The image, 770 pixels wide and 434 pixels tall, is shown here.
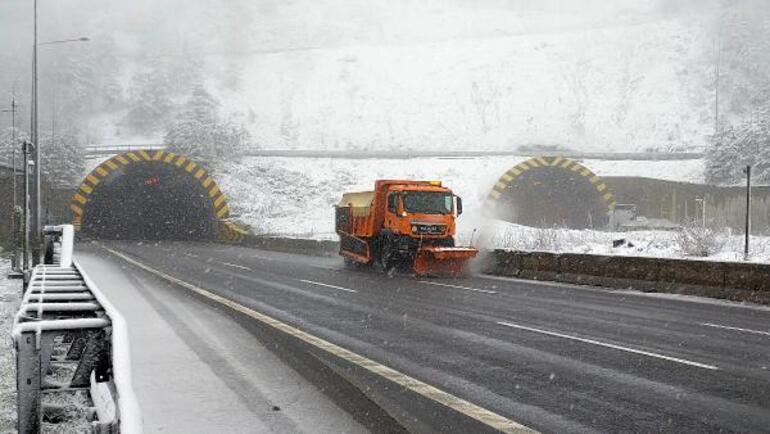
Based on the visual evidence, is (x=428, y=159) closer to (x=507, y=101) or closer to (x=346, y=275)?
(x=507, y=101)

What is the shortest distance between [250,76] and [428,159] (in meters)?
74.9

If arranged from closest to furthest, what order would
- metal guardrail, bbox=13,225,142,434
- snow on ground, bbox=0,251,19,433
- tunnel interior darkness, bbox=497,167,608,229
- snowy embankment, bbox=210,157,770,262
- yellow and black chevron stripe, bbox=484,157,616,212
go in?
metal guardrail, bbox=13,225,142,434 → snow on ground, bbox=0,251,19,433 → yellow and black chevron stripe, bbox=484,157,616,212 → tunnel interior darkness, bbox=497,167,608,229 → snowy embankment, bbox=210,157,770,262

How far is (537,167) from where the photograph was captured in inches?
1799

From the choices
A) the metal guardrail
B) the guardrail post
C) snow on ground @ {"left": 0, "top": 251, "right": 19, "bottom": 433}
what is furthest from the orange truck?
the guardrail post

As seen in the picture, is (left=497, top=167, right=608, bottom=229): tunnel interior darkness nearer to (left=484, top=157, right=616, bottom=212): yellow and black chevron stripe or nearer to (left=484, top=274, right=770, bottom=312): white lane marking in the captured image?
(left=484, top=157, right=616, bottom=212): yellow and black chevron stripe

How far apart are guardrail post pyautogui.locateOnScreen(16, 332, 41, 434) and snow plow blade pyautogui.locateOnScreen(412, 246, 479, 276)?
1672cm

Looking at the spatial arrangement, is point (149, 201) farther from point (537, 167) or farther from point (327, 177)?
point (537, 167)

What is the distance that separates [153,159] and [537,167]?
72.5 ft

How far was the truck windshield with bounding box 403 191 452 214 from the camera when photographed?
76.1 feet

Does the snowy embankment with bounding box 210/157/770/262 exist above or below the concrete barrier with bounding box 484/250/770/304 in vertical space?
above

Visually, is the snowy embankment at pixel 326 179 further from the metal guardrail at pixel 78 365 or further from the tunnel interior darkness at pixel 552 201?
the metal guardrail at pixel 78 365

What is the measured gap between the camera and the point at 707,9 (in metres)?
141

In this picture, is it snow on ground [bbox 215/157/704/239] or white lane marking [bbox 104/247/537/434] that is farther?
snow on ground [bbox 215/157/704/239]

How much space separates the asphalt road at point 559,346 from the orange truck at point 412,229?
129 inches
